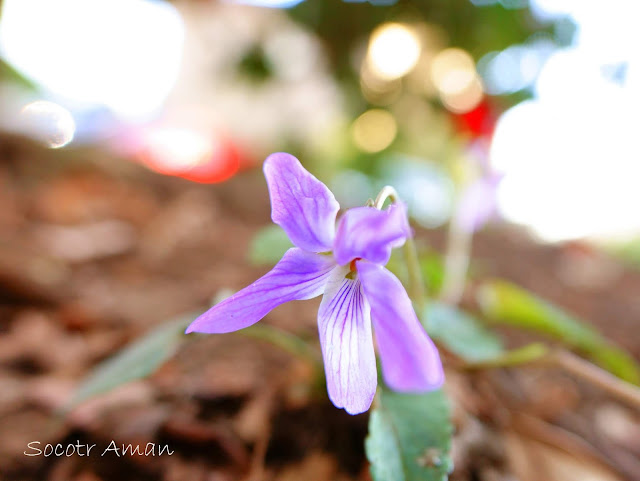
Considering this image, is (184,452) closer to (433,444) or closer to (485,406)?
(433,444)

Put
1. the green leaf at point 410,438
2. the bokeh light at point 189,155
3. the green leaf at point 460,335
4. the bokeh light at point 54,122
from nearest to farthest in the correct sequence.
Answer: the green leaf at point 410,438, the green leaf at point 460,335, the bokeh light at point 54,122, the bokeh light at point 189,155

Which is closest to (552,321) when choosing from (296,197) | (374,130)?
(296,197)

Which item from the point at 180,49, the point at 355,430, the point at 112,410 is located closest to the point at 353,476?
the point at 355,430

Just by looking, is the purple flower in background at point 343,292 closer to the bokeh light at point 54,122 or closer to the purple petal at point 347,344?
the purple petal at point 347,344

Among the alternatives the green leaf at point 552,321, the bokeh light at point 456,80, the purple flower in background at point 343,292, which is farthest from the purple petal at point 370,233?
the bokeh light at point 456,80

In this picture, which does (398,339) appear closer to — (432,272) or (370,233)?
(370,233)

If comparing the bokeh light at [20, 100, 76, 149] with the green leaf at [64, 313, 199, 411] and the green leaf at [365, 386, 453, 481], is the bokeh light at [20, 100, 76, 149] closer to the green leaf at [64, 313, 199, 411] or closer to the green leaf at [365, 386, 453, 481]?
the green leaf at [64, 313, 199, 411]
